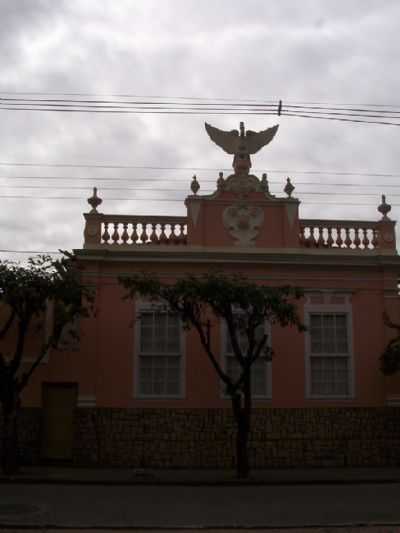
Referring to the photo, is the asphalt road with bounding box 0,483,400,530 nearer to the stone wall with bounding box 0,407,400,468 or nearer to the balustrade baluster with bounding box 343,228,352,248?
the stone wall with bounding box 0,407,400,468

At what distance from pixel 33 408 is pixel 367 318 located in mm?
7923

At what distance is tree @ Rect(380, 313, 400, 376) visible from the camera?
16.5 metres

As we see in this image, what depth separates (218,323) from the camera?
17.2 meters

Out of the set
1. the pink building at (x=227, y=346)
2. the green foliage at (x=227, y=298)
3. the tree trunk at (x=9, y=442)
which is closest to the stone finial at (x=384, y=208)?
the pink building at (x=227, y=346)

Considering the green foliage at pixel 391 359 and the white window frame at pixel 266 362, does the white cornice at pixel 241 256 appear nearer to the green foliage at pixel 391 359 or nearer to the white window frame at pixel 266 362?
the white window frame at pixel 266 362

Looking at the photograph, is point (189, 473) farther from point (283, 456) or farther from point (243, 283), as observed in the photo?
point (243, 283)

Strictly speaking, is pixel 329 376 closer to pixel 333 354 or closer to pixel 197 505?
pixel 333 354

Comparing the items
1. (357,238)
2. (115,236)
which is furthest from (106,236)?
(357,238)

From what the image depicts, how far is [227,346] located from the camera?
17.2 m

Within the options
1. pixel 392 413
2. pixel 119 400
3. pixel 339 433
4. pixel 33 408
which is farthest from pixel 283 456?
pixel 33 408

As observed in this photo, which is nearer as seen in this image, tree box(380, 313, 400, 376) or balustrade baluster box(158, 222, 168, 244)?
tree box(380, 313, 400, 376)

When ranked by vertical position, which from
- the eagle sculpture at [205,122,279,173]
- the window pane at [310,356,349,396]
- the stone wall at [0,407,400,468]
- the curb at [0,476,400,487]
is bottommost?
the curb at [0,476,400,487]

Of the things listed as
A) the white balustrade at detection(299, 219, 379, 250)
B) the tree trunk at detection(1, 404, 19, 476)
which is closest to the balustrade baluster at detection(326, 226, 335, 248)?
the white balustrade at detection(299, 219, 379, 250)

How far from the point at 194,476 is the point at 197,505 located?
3.63m
